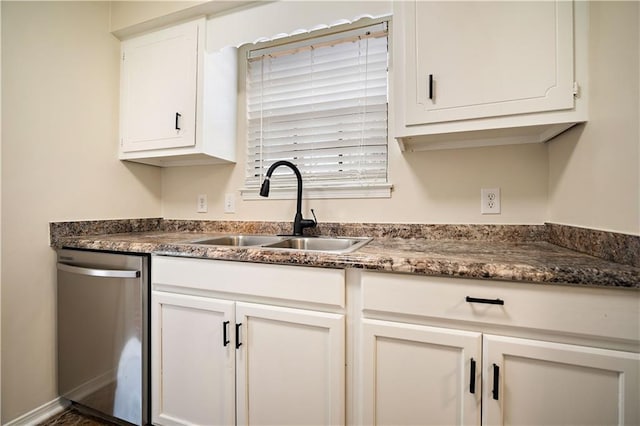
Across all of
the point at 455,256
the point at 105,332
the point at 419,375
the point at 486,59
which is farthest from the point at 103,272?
the point at 486,59

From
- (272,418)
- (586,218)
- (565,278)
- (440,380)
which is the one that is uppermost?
(586,218)

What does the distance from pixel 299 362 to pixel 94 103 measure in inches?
69.1

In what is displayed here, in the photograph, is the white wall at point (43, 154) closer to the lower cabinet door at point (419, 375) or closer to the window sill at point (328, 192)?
the window sill at point (328, 192)

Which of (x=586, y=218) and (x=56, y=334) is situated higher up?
(x=586, y=218)

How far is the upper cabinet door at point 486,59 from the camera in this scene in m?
0.97

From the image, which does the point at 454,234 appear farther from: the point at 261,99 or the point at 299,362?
the point at 261,99

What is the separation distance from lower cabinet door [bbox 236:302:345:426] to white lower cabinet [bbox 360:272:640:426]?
104 millimetres

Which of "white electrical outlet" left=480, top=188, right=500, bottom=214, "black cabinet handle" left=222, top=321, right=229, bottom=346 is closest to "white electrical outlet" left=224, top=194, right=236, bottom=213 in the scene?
"black cabinet handle" left=222, top=321, right=229, bottom=346

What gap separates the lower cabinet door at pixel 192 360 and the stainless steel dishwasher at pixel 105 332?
0.07 metres

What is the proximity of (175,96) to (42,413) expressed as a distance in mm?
1732

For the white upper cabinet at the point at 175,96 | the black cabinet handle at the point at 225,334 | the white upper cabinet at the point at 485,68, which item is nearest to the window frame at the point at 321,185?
the white upper cabinet at the point at 175,96

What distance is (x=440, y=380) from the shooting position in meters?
0.86

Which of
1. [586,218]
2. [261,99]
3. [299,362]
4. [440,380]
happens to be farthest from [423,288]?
[261,99]

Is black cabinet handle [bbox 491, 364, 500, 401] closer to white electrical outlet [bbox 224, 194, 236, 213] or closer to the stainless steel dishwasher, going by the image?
the stainless steel dishwasher
